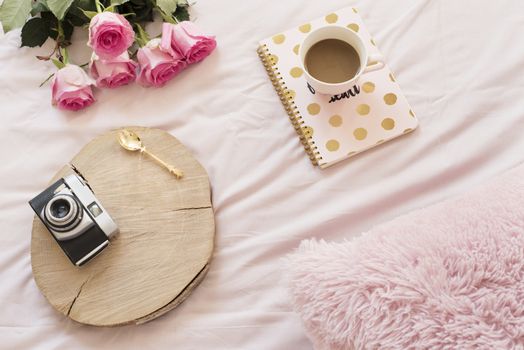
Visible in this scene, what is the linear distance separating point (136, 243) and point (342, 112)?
1.32 ft

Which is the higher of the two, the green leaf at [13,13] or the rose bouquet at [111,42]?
the green leaf at [13,13]

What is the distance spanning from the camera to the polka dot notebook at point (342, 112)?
838 mm

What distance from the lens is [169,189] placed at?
2.65ft

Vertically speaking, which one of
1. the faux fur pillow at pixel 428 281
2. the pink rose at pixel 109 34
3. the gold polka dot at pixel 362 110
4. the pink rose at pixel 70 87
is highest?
the pink rose at pixel 109 34

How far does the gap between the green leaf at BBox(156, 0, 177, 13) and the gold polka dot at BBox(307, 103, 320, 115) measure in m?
0.29

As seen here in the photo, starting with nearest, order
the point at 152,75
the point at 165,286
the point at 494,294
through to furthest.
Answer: the point at 494,294
the point at 165,286
the point at 152,75

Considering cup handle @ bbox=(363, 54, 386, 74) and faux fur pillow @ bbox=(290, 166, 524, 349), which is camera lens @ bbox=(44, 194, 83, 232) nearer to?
faux fur pillow @ bbox=(290, 166, 524, 349)

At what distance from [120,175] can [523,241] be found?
60 cm

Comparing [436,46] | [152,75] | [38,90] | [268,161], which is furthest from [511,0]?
[38,90]

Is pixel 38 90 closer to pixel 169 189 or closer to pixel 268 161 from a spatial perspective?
pixel 169 189

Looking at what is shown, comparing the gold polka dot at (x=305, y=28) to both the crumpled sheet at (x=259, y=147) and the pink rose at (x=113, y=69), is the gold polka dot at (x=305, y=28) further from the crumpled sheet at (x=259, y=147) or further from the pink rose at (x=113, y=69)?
the pink rose at (x=113, y=69)

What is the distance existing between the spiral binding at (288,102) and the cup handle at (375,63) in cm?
13

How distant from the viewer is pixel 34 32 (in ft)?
2.93

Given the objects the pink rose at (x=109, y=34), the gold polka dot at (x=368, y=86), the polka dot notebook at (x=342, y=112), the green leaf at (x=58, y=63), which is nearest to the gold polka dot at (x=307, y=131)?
the polka dot notebook at (x=342, y=112)
